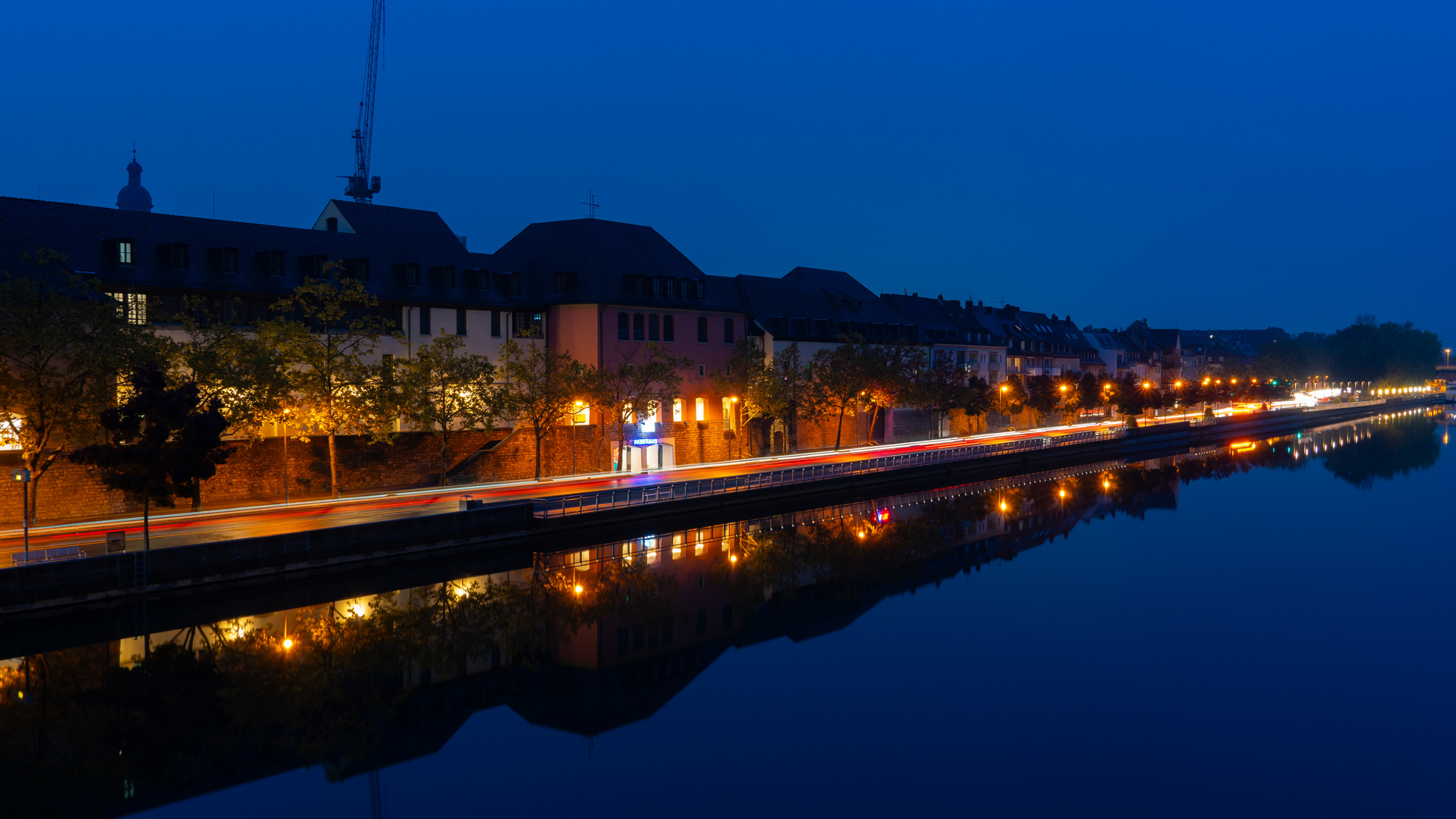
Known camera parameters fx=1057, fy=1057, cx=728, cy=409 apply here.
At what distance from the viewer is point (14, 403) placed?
106 feet

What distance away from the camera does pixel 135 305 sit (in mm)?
41688

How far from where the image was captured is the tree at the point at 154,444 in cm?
2986

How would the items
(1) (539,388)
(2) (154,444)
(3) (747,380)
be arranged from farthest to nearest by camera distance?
(3) (747,380) < (1) (539,388) < (2) (154,444)

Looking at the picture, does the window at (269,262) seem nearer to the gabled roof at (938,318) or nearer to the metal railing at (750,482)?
the metal railing at (750,482)

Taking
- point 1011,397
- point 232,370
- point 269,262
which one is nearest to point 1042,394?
point 1011,397

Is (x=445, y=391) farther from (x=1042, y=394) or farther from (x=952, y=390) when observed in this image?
(x=1042, y=394)

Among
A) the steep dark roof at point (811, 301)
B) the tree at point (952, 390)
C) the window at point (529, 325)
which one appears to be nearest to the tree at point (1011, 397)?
the tree at point (952, 390)

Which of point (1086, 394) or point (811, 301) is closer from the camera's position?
point (811, 301)

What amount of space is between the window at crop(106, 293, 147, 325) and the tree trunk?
8.49 metres

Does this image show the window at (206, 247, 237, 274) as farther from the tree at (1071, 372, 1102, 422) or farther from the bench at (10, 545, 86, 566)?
the tree at (1071, 372, 1102, 422)

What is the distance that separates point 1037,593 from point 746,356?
32.5 metres

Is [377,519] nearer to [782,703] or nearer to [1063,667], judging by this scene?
[782,703]

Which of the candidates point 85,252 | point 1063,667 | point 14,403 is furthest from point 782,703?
point 85,252

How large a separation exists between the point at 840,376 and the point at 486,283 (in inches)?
1002
